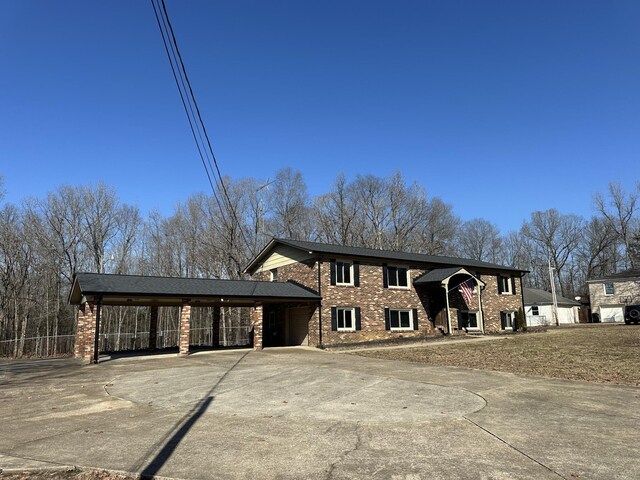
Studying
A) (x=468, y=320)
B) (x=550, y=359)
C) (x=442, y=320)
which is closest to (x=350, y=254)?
(x=442, y=320)

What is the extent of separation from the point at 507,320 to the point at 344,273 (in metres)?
15.8

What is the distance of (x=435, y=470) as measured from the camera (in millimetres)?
4750

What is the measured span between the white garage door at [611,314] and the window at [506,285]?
21036 millimetres

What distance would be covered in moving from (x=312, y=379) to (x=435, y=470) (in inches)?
280

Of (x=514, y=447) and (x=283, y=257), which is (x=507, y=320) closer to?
(x=283, y=257)

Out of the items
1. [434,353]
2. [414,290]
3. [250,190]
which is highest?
[250,190]

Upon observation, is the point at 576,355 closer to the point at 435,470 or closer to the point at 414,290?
the point at 414,290

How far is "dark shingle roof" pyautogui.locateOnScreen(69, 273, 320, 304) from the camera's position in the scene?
1739cm

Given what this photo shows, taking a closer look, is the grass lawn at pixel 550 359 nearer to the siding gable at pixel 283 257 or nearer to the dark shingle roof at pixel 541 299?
the siding gable at pixel 283 257

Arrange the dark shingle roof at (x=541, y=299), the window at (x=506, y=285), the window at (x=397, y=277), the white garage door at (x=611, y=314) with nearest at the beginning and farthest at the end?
the window at (x=397, y=277) < the window at (x=506, y=285) < the white garage door at (x=611, y=314) < the dark shingle roof at (x=541, y=299)

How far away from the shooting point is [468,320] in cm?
3014

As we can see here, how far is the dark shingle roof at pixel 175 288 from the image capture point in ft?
57.1

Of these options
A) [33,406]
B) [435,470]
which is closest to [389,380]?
[435,470]

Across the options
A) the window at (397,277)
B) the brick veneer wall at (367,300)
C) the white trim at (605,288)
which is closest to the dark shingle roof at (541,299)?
the white trim at (605,288)
